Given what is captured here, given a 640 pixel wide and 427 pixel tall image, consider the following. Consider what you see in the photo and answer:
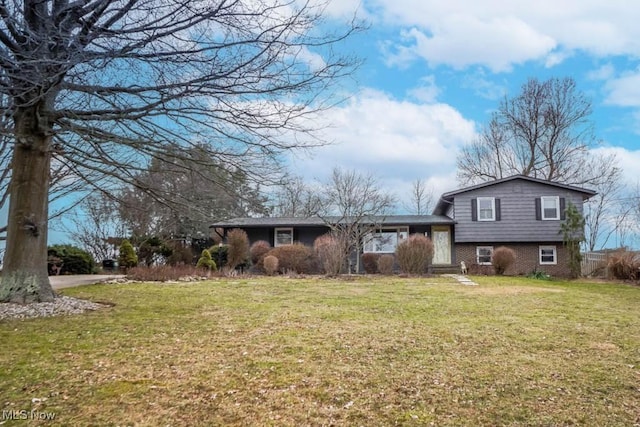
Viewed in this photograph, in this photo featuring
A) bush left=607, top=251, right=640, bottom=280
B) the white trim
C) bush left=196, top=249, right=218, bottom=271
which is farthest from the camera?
the white trim

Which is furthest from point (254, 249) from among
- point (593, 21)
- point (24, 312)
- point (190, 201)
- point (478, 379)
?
point (478, 379)

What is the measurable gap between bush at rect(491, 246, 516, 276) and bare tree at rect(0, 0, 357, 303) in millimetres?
14232

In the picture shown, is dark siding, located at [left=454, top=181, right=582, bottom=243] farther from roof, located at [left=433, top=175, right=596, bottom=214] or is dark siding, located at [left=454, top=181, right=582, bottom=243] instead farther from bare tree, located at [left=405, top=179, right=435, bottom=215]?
bare tree, located at [left=405, top=179, right=435, bottom=215]

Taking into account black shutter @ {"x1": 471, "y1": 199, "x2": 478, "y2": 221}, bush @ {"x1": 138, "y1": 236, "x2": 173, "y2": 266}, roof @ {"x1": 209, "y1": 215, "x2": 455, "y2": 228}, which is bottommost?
bush @ {"x1": 138, "y1": 236, "x2": 173, "y2": 266}

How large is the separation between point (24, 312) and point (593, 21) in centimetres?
1191

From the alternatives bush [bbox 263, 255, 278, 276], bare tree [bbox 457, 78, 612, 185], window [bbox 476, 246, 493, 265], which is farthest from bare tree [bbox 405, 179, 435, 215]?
bush [bbox 263, 255, 278, 276]

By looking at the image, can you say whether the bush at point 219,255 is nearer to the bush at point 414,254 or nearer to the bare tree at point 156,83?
the bush at point 414,254

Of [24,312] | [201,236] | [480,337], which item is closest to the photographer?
[480,337]

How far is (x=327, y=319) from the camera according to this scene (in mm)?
6207

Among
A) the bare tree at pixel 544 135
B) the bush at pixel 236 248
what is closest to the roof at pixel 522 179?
the bare tree at pixel 544 135

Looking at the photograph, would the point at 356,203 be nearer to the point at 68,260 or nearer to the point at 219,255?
the point at 219,255

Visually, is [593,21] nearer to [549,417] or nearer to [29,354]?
[549,417]

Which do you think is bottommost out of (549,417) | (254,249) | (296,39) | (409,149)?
(549,417)

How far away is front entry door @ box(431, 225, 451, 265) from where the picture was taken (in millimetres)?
20938
